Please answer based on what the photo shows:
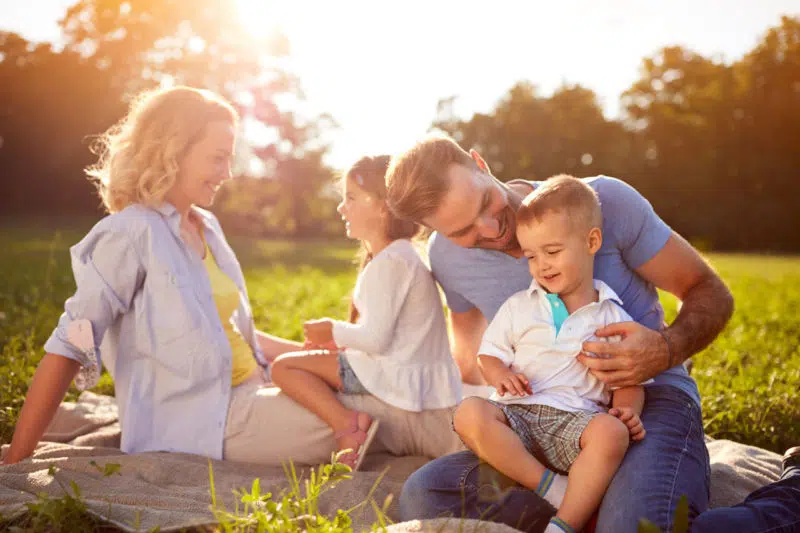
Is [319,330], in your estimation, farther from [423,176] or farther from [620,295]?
[620,295]

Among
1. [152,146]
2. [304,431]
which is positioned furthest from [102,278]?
[304,431]

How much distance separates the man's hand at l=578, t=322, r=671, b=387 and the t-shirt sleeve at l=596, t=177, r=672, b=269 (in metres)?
0.45

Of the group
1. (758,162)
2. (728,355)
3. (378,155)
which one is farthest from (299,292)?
(758,162)

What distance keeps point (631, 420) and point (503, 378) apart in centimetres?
47

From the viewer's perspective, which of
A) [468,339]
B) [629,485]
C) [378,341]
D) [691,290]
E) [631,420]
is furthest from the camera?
[468,339]

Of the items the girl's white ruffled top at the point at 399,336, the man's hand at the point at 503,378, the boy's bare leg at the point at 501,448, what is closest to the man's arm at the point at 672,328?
the man's hand at the point at 503,378

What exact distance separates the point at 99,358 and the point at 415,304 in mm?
1453

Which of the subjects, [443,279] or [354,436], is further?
[443,279]

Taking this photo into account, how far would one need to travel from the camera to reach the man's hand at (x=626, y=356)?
2.71 meters

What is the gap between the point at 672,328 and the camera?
293 cm

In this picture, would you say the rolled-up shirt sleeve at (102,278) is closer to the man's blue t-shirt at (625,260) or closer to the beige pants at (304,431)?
the beige pants at (304,431)

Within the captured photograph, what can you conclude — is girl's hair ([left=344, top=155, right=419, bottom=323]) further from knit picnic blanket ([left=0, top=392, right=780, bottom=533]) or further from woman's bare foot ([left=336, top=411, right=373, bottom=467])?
knit picnic blanket ([left=0, top=392, right=780, bottom=533])

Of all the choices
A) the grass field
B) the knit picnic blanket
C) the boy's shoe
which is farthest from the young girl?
the grass field

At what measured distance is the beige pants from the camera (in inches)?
140
